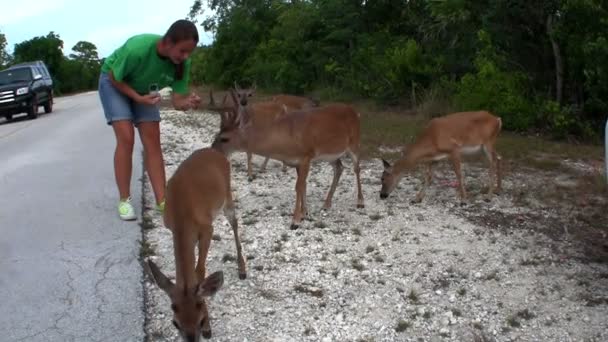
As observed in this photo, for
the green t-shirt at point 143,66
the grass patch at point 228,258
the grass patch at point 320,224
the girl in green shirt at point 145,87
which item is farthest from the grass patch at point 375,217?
the green t-shirt at point 143,66

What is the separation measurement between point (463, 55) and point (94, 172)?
1157cm

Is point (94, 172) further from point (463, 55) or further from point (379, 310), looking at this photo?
point (463, 55)

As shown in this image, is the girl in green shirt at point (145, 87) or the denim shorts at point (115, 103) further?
the denim shorts at point (115, 103)

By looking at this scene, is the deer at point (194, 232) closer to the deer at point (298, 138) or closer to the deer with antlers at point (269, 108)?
the deer at point (298, 138)

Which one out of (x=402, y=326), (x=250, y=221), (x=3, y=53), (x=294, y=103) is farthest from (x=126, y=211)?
(x=3, y=53)

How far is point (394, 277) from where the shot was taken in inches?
234

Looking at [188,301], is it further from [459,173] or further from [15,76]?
[15,76]

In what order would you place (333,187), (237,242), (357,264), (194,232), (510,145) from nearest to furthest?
(194,232) < (237,242) < (357,264) < (333,187) < (510,145)

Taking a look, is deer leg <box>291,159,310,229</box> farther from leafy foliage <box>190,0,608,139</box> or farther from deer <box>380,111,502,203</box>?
leafy foliage <box>190,0,608,139</box>

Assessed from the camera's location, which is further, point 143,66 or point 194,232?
point 143,66

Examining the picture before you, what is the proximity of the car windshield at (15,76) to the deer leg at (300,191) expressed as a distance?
2063 cm

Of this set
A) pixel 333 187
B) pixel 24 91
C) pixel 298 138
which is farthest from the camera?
pixel 24 91

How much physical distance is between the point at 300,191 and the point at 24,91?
785 inches

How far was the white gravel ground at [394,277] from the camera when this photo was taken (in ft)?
16.3
